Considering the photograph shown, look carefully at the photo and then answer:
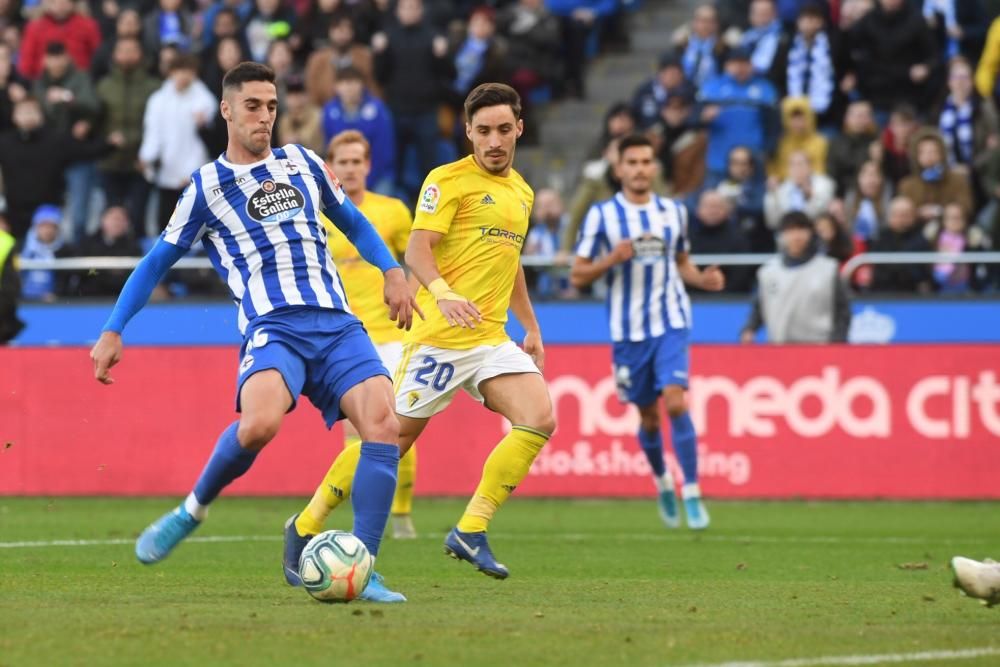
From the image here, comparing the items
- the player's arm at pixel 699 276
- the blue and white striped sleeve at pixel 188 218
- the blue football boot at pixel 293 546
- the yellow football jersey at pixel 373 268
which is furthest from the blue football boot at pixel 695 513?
the blue and white striped sleeve at pixel 188 218

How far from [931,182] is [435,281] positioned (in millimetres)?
10164

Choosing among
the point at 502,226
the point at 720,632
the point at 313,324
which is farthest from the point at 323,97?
the point at 720,632

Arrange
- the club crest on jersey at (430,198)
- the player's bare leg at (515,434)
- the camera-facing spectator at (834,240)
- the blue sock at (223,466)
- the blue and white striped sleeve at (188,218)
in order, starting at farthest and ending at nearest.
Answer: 1. the camera-facing spectator at (834,240)
2. the club crest on jersey at (430,198)
3. the player's bare leg at (515,434)
4. the blue and white striped sleeve at (188,218)
5. the blue sock at (223,466)

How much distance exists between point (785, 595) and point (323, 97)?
13.1 m

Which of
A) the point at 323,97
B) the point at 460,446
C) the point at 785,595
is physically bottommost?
the point at 460,446

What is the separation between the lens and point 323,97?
20750mm

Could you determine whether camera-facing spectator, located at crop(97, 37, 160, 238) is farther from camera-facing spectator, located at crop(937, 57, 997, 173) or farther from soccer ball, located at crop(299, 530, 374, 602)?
soccer ball, located at crop(299, 530, 374, 602)

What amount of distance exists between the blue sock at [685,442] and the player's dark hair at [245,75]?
6255 millimetres

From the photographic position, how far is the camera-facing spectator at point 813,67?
63.9 ft

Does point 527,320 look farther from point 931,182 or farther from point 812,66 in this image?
point 812,66

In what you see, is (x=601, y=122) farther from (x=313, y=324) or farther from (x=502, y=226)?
(x=313, y=324)

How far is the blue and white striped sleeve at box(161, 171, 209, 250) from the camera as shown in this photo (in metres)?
8.19

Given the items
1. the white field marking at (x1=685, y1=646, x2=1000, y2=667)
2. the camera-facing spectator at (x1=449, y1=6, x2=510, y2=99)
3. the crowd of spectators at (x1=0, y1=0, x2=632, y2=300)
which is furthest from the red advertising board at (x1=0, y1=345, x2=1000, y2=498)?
the white field marking at (x1=685, y1=646, x2=1000, y2=667)

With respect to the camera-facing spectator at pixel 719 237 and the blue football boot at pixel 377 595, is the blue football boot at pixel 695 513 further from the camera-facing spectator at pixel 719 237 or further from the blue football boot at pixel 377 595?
the blue football boot at pixel 377 595
